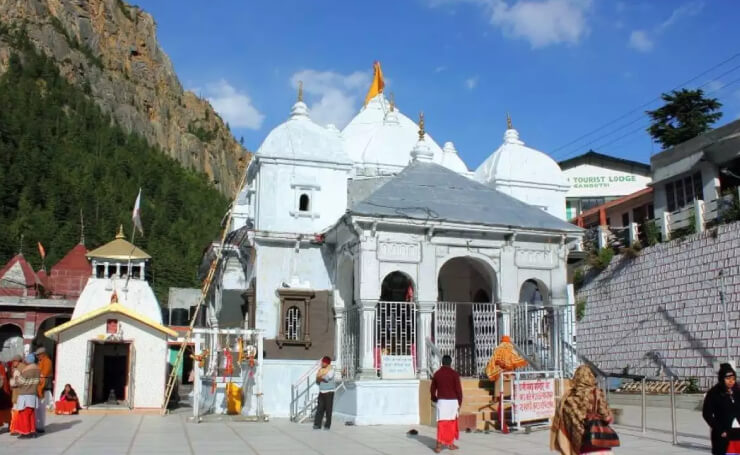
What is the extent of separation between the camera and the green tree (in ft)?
135

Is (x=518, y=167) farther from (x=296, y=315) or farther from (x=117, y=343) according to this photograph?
(x=117, y=343)

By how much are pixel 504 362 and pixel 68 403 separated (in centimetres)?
1260

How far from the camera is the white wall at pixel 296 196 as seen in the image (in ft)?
68.4

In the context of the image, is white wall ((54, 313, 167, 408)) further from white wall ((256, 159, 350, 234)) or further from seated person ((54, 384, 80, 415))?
white wall ((256, 159, 350, 234))

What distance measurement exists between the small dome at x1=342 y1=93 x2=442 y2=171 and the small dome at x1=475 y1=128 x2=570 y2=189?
2.12 m

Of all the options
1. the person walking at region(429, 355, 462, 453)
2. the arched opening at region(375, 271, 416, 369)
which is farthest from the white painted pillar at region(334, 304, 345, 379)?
the person walking at region(429, 355, 462, 453)

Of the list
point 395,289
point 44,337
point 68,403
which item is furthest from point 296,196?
point 44,337

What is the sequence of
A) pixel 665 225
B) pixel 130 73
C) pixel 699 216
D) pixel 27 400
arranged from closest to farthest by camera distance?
1. pixel 27 400
2. pixel 699 216
3. pixel 665 225
4. pixel 130 73

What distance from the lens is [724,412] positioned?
8562 millimetres

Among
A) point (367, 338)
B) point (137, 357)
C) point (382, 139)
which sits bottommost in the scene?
point (137, 357)

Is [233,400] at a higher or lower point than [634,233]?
lower

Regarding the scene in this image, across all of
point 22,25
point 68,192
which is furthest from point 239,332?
point 22,25

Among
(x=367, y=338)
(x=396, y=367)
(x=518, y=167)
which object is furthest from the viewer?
(x=518, y=167)

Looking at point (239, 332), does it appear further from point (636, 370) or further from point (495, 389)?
point (636, 370)
